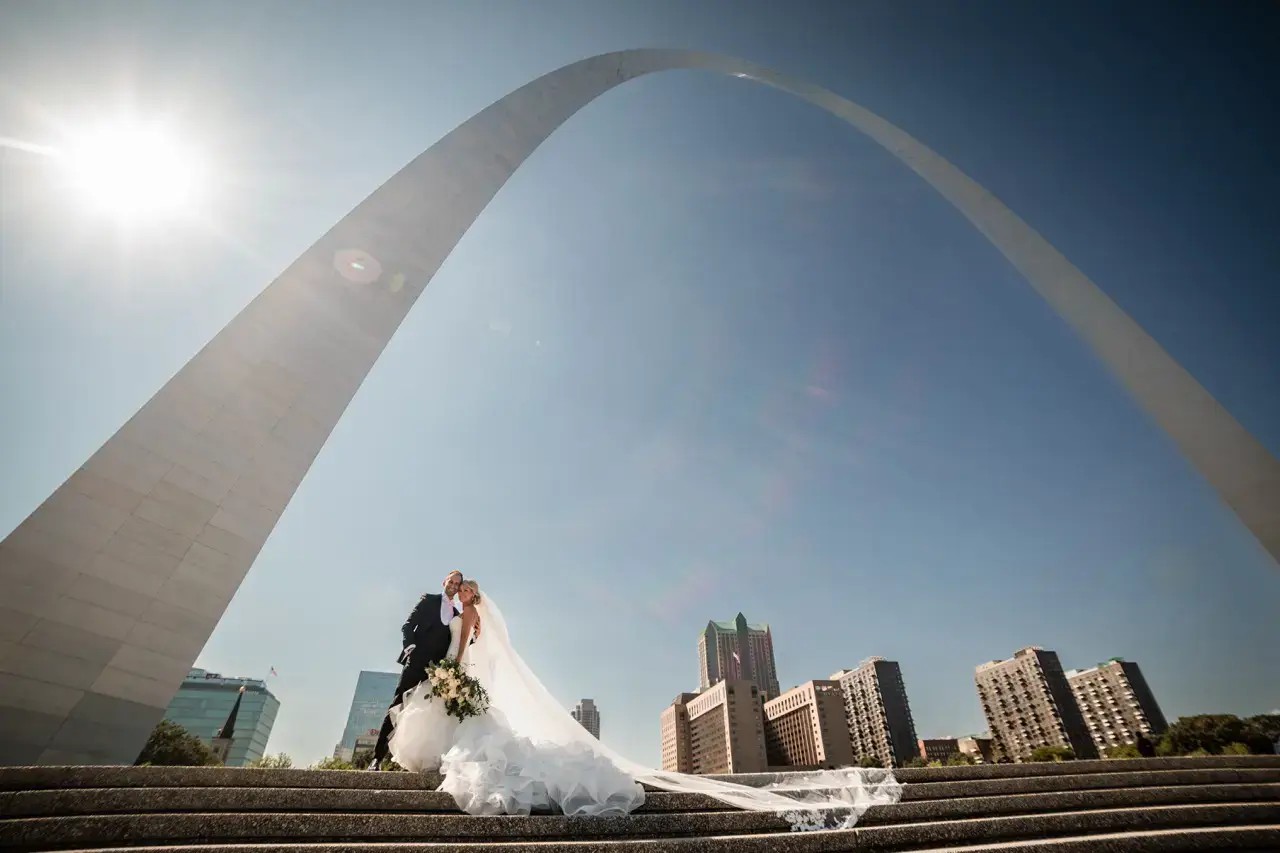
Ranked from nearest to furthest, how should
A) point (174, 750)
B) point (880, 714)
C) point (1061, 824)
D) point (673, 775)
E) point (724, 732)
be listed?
point (1061, 824) → point (673, 775) → point (174, 750) → point (724, 732) → point (880, 714)

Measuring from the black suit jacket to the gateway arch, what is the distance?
2.19 metres

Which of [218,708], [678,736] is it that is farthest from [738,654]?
[218,708]

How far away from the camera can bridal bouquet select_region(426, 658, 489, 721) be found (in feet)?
16.2

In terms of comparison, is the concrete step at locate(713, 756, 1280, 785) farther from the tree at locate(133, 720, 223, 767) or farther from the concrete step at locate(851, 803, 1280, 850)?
the tree at locate(133, 720, 223, 767)

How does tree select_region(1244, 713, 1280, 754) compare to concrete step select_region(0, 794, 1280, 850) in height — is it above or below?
above

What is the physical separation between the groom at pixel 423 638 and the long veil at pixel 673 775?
1.26 ft

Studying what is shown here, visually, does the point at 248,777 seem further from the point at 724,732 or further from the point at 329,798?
the point at 724,732

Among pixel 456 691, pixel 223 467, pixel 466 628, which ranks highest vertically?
pixel 223 467

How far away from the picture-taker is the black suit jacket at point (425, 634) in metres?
5.67

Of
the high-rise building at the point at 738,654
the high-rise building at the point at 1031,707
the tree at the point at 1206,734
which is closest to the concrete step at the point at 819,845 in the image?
the tree at the point at 1206,734

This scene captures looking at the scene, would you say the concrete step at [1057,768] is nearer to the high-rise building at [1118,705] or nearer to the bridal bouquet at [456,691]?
the bridal bouquet at [456,691]

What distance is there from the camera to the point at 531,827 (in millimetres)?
3588

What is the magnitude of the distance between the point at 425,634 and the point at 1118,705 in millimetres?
129682

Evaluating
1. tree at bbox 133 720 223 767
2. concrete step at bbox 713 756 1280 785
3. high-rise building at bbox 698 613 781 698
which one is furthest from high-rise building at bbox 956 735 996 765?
tree at bbox 133 720 223 767
